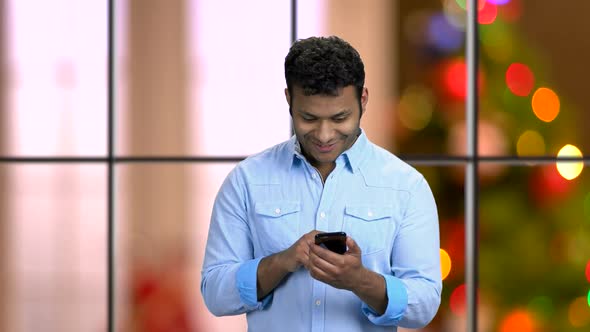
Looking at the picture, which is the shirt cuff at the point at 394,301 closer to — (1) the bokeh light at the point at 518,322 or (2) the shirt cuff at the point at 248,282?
(2) the shirt cuff at the point at 248,282

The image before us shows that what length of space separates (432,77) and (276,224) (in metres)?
2.04

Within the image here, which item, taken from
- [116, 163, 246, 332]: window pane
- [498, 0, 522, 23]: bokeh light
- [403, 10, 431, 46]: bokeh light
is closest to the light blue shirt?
[116, 163, 246, 332]: window pane

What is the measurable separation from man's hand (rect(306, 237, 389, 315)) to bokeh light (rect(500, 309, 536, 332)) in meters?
2.17

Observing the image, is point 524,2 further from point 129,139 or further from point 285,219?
point 285,219

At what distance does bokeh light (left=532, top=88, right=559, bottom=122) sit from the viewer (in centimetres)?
372

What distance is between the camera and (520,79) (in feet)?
12.2

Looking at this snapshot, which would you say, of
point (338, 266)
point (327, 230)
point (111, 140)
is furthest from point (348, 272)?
point (111, 140)

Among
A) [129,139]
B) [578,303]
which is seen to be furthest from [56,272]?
[578,303]

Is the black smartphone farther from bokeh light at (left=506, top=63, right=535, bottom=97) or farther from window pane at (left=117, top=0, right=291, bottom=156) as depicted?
bokeh light at (left=506, top=63, right=535, bottom=97)

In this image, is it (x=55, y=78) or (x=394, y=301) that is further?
(x=55, y=78)

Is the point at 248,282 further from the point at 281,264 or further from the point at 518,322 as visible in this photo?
the point at 518,322

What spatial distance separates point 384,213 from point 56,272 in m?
2.22

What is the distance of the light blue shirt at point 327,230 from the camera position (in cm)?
175

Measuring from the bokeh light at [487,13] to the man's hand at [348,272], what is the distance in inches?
86.8
